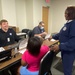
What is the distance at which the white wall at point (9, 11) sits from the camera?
4140 millimetres

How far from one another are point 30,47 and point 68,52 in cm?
66

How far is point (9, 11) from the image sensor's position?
436 cm

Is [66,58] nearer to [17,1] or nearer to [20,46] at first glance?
[20,46]

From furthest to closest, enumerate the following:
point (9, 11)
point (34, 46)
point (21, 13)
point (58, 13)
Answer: point (58, 13)
point (21, 13)
point (9, 11)
point (34, 46)

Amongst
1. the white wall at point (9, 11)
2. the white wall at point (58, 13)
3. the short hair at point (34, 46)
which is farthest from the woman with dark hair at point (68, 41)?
the white wall at point (58, 13)

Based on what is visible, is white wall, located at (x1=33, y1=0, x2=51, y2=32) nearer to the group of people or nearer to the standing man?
the standing man

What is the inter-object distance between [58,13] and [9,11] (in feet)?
9.95

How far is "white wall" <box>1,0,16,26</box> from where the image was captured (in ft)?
13.6

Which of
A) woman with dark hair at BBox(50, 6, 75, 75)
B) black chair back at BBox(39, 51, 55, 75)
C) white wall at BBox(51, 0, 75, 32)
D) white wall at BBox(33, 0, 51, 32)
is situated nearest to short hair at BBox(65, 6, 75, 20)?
woman with dark hair at BBox(50, 6, 75, 75)

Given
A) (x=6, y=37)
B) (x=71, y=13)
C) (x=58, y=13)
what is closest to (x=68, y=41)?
(x=71, y=13)

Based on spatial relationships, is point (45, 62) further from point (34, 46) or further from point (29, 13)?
point (29, 13)

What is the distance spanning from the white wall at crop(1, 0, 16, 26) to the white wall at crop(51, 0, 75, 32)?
2.72m

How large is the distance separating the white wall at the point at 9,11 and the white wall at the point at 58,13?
107 inches

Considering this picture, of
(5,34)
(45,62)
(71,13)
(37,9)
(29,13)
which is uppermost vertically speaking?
(37,9)
